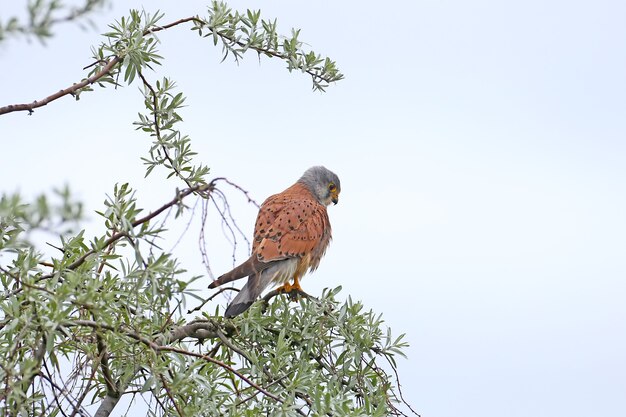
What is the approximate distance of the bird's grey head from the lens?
6157 millimetres

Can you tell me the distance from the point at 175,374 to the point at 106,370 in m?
0.41

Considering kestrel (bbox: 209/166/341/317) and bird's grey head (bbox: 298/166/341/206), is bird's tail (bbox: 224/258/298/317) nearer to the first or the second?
kestrel (bbox: 209/166/341/317)

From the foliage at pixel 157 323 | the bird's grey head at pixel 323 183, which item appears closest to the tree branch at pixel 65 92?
the foliage at pixel 157 323

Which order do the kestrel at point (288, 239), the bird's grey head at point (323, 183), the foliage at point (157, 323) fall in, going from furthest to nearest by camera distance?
1. the bird's grey head at point (323, 183)
2. the kestrel at point (288, 239)
3. the foliage at point (157, 323)

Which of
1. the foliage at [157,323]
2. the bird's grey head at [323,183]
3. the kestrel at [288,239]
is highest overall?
the bird's grey head at [323,183]

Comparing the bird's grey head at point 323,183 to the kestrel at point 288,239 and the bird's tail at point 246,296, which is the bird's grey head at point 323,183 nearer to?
the kestrel at point 288,239

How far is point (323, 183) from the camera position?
245 inches

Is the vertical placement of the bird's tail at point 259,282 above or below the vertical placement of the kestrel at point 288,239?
below

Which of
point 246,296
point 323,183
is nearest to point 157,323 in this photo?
point 246,296

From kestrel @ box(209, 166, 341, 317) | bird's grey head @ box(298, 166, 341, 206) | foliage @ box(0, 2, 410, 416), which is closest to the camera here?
foliage @ box(0, 2, 410, 416)

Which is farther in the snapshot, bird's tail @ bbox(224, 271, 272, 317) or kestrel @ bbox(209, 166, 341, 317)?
kestrel @ bbox(209, 166, 341, 317)

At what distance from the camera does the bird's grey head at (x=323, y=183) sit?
20.2 feet

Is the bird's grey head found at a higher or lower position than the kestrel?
higher

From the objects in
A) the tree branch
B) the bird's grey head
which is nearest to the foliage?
the tree branch
